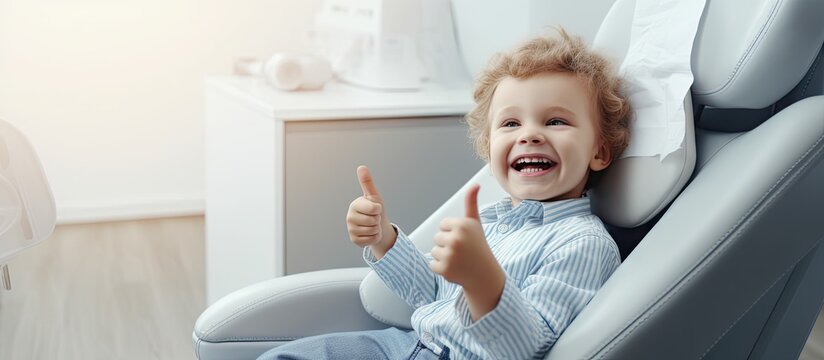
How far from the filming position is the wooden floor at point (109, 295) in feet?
7.16

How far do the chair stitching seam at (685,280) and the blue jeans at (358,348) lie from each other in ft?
0.79

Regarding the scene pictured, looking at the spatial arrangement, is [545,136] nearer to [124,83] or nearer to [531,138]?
[531,138]

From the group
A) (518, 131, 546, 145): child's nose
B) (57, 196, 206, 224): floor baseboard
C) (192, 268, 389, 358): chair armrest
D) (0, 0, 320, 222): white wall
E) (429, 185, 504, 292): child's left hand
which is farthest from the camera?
(57, 196, 206, 224): floor baseboard

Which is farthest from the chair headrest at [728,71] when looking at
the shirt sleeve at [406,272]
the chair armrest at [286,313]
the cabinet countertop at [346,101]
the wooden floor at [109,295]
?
the wooden floor at [109,295]

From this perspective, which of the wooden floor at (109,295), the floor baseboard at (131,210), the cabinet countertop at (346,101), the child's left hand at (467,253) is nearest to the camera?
the child's left hand at (467,253)

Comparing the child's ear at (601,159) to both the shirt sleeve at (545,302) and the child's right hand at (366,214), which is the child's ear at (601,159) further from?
the child's right hand at (366,214)

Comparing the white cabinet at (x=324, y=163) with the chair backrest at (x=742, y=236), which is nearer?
the chair backrest at (x=742, y=236)

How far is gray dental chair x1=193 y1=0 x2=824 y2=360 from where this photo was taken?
894mm

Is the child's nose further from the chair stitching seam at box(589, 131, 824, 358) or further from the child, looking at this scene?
the chair stitching seam at box(589, 131, 824, 358)

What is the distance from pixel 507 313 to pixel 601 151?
320 mm

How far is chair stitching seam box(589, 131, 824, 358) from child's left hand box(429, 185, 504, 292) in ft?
0.43

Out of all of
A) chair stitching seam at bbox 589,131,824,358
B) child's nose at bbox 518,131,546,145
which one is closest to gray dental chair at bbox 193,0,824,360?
→ chair stitching seam at bbox 589,131,824,358

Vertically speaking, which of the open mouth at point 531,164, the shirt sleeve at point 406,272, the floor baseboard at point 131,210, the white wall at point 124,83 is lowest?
the floor baseboard at point 131,210

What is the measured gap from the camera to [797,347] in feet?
3.36
